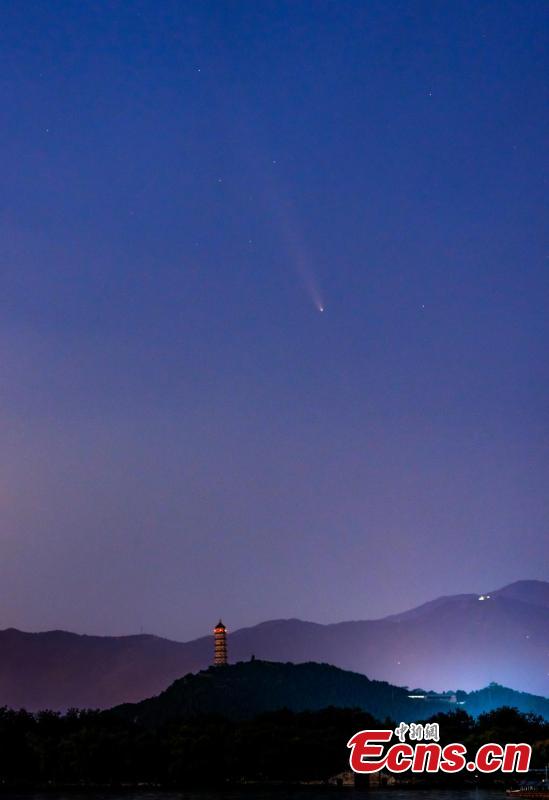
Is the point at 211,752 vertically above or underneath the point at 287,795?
above

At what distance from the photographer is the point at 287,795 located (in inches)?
6521

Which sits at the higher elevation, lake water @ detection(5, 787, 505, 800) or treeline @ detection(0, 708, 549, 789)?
treeline @ detection(0, 708, 549, 789)

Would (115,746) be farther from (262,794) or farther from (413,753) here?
(413,753)

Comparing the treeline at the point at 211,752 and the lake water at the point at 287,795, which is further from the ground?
the treeline at the point at 211,752

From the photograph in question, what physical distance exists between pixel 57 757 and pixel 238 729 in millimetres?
31899

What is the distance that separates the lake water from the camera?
15488 centimetres

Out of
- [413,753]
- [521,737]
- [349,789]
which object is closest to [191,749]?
[349,789]

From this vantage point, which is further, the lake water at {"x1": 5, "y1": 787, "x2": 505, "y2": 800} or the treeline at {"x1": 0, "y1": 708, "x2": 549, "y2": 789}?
the treeline at {"x1": 0, "y1": 708, "x2": 549, "y2": 789}

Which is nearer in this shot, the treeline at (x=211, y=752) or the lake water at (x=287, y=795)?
the lake water at (x=287, y=795)

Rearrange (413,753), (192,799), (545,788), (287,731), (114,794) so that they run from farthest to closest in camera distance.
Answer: (287,731) → (114,794) → (192,799) → (545,788) → (413,753)

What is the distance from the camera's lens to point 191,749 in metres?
178

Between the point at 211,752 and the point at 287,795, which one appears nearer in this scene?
the point at 287,795

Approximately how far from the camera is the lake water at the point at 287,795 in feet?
508

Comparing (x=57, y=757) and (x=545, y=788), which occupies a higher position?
(x=57, y=757)
